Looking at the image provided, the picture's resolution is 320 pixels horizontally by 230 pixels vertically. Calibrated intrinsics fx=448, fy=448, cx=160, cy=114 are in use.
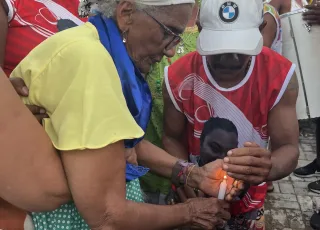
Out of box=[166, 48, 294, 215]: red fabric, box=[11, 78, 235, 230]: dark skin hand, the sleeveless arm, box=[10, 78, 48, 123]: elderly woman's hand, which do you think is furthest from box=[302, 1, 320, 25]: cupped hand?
box=[10, 78, 48, 123]: elderly woman's hand

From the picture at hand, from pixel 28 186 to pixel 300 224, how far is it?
3.29 m

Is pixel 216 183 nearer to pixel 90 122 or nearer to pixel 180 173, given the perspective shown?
pixel 180 173

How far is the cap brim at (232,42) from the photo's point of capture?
7.68 feet

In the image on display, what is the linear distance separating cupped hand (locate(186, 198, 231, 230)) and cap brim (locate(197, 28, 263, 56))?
776 millimetres

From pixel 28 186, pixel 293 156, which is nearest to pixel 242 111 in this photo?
pixel 293 156

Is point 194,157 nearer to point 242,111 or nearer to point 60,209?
point 242,111

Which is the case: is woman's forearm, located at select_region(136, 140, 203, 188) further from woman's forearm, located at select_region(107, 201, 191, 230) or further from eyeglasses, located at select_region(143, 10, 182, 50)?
eyeglasses, located at select_region(143, 10, 182, 50)

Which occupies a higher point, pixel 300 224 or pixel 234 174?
pixel 234 174

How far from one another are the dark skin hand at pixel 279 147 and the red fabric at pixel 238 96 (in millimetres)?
50

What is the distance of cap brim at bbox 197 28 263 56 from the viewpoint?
7.68 ft

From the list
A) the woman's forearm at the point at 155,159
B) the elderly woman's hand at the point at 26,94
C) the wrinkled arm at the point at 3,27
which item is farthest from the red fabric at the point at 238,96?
the elderly woman's hand at the point at 26,94

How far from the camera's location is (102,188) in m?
1.50

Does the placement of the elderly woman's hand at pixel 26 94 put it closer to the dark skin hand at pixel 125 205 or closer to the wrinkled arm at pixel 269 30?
the dark skin hand at pixel 125 205

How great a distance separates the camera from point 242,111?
246 centimetres
